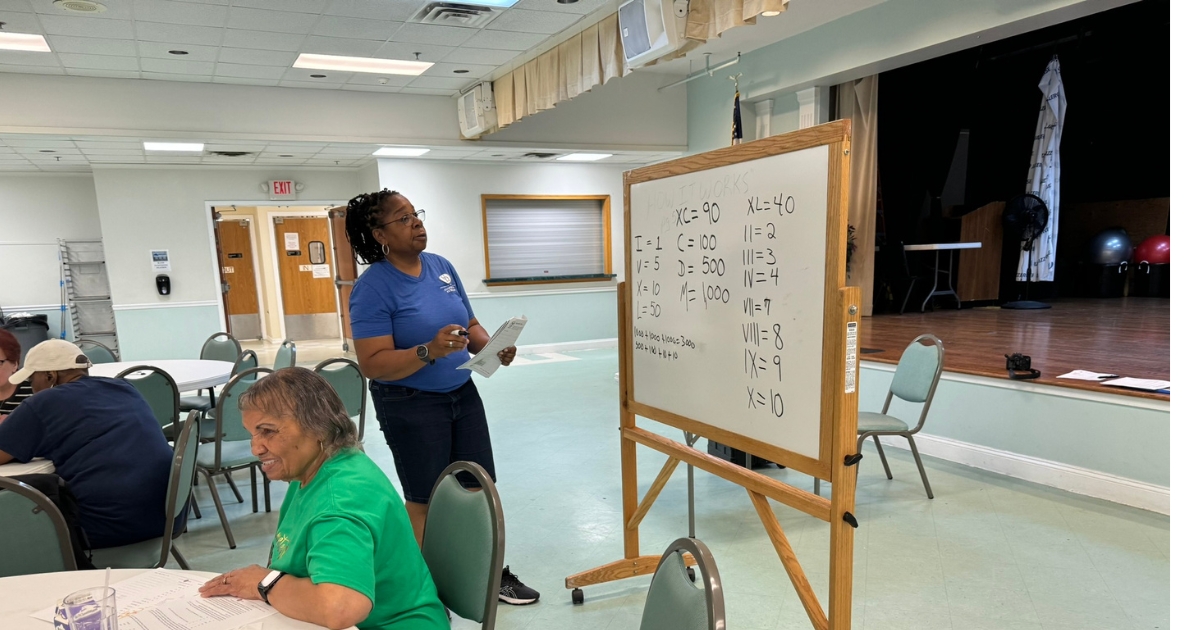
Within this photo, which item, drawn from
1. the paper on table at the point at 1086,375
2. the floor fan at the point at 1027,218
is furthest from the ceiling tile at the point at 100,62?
the floor fan at the point at 1027,218

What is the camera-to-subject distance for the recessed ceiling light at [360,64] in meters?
5.05

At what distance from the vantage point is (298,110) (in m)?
5.88

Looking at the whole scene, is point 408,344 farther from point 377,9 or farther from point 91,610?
point 377,9

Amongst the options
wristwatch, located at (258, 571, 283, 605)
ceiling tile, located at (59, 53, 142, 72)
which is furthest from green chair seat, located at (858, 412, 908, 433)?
→ ceiling tile, located at (59, 53, 142, 72)

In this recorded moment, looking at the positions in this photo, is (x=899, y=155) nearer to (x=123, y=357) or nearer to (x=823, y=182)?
(x=823, y=182)

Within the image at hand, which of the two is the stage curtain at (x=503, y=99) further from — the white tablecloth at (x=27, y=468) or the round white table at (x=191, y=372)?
the white tablecloth at (x=27, y=468)

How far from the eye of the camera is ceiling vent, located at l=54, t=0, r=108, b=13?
11.7 ft

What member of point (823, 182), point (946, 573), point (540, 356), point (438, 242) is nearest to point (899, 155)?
point (540, 356)

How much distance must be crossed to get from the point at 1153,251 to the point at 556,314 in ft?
28.1

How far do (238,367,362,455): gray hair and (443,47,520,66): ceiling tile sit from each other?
4.17m

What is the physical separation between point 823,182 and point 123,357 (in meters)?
8.55

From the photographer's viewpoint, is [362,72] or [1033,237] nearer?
[362,72]

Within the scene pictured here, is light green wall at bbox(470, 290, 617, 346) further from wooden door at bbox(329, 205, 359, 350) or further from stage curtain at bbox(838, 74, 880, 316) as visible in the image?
stage curtain at bbox(838, 74, 880, 316)

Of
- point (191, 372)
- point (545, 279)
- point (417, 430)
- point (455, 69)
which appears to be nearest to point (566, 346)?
point (545, 279)
